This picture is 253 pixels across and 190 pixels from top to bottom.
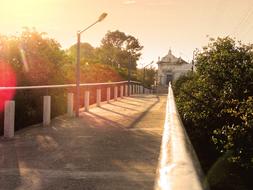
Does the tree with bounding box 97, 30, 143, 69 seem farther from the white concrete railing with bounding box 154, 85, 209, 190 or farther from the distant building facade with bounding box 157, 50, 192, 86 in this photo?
the white concrete railing with bounding box 154, 85, 209, 190

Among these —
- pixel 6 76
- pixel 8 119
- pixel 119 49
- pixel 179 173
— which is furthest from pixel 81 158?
pixel 119 49

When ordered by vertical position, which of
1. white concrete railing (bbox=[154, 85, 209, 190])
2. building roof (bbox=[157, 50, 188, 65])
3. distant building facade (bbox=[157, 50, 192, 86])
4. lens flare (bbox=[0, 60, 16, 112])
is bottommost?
white concrete railing (bbox=[154, 85, 209, 190])

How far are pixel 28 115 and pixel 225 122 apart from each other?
20.1 ft

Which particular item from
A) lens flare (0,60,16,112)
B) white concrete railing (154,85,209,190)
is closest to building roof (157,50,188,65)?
lens flare (0,60,16,112)

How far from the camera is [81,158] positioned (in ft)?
26.6

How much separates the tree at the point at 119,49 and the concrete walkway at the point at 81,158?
8916 cm

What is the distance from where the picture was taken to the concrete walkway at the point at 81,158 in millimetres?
6203

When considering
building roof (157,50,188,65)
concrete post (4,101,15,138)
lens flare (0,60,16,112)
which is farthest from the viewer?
building roof (157,50,188,65)

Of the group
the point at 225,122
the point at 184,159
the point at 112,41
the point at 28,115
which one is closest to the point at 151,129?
the point at 225,122

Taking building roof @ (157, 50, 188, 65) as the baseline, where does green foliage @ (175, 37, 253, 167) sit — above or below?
below

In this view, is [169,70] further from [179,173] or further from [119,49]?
[179,173]

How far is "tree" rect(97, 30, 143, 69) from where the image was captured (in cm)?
10525

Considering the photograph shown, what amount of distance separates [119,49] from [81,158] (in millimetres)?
99850

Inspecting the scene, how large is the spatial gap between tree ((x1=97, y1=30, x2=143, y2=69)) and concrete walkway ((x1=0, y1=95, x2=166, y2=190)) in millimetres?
89163
